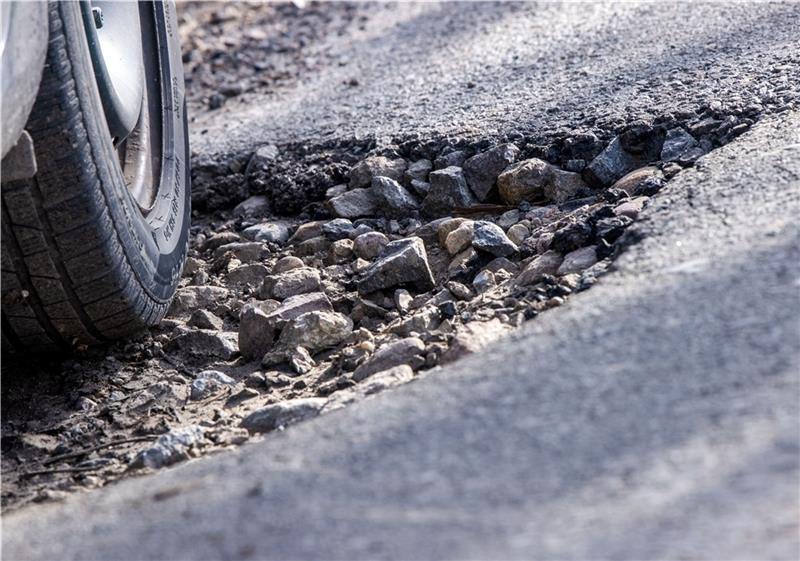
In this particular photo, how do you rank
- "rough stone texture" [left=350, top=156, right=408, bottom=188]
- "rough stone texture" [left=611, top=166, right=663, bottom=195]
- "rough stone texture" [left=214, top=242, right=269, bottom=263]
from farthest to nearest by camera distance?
"rough stone texture" [left=350, top=156, right=408, bottom=188] → "rough stone texture" [left=214, top=242, right=269, bottom=263] → "rough stone texture" [left=611, top=166, right=663, bottom=195]

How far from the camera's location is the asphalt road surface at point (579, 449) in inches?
56.9

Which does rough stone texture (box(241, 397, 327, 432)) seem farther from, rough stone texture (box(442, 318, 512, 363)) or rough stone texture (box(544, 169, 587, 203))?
rough stone texture (box(544, 169, 587, 203))

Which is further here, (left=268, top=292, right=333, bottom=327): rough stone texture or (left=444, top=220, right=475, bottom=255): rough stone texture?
(left=444, top=220, right=475, bottom=255): rough stone texture

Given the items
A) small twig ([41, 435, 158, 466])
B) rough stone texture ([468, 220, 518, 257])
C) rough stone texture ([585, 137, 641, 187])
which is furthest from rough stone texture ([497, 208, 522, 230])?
small twig ([41, 435, 158, 466])

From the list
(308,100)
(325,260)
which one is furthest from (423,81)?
(325,260)

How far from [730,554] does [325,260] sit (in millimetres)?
1838

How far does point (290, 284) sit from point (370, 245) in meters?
0.26

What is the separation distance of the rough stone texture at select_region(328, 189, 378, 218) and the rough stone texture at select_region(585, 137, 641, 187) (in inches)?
25.2

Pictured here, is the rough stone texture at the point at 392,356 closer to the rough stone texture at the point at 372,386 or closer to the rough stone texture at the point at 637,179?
Answer: the rough stone texture at the point at 372,386

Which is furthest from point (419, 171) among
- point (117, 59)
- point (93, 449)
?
point (93, 449)

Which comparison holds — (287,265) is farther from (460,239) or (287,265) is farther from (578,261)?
(578,261)

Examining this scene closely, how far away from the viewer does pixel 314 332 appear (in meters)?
2.58

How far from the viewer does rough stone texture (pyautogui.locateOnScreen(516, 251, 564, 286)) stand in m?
2.47

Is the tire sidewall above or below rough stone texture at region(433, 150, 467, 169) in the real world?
above
